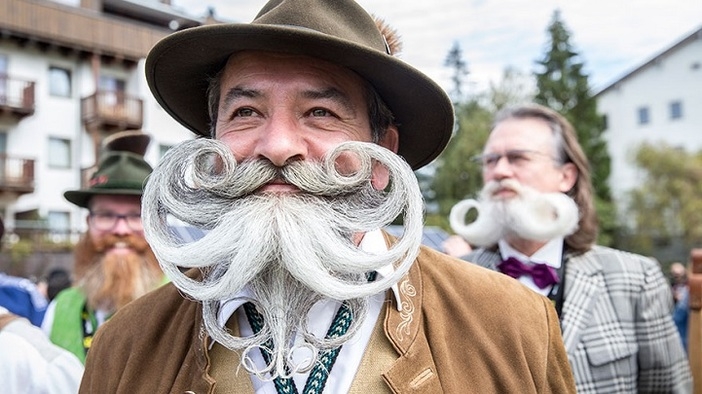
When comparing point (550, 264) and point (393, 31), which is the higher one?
point (393, 31)

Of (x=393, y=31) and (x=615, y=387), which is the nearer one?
(x=393, y=31)

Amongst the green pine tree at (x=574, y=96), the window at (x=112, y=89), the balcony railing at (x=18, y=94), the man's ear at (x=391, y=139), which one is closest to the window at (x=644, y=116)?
the green pine tree at (x=574, y=96)

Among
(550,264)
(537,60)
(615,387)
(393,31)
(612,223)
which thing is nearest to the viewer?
(393,31)

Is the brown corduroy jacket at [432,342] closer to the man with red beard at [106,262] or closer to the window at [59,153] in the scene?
the man with red beard at [106,262]

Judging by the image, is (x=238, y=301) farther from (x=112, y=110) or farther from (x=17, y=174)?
(x=112, y=110)

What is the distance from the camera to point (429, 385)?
1672 mm

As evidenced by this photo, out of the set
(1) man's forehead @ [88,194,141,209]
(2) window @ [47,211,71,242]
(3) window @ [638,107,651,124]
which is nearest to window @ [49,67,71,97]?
(2) window @ [47,211,71,242]

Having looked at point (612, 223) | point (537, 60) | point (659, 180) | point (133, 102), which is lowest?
point (612, 223)

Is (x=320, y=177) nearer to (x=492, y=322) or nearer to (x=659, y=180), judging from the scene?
(x=492, y=322)

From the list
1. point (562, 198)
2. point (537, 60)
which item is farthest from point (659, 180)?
point (562, 198)

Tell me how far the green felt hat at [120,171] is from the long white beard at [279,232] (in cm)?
Answer: 222

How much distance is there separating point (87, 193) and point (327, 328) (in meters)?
2.76

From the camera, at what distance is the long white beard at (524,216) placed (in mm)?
3195

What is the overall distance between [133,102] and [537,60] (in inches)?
873
